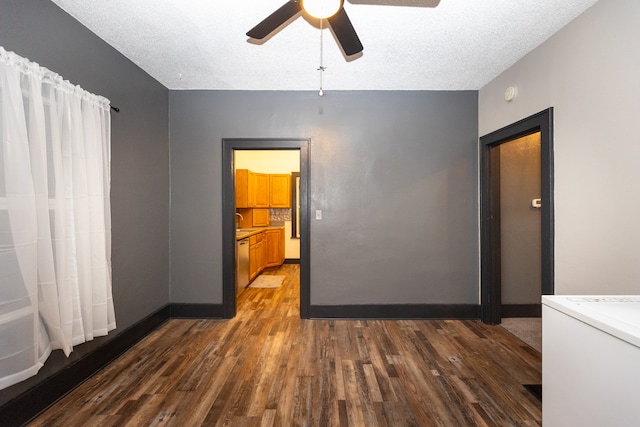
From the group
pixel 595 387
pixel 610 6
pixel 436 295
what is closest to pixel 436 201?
pixel 436 295

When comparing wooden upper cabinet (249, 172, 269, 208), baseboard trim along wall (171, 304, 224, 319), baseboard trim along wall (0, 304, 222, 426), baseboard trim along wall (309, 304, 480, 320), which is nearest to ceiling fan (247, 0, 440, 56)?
baseboard trim along wall (0, 304, 222, 426)

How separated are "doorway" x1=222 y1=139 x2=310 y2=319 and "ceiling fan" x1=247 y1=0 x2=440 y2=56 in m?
1.59

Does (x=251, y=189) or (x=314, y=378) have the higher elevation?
(x=251, y=189)

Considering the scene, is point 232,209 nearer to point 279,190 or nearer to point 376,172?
point 376,172

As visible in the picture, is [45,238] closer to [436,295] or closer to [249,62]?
[249,62]

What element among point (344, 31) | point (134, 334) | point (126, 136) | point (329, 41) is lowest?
point (134, 334)

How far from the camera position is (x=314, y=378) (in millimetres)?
2107

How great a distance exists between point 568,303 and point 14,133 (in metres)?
2.80

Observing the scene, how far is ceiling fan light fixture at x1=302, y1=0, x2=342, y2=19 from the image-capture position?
4.84 ft

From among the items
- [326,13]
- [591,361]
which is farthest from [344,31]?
[591,361]

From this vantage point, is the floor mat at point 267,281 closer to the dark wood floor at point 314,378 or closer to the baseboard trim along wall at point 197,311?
the baseboard trim along wall at point 197,311

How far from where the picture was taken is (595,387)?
1.07 metres

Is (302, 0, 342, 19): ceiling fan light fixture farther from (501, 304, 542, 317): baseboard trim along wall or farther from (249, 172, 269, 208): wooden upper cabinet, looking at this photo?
(249, 172, 269, 208): wooden upper cabinet

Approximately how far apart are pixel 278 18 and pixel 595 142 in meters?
2.11
